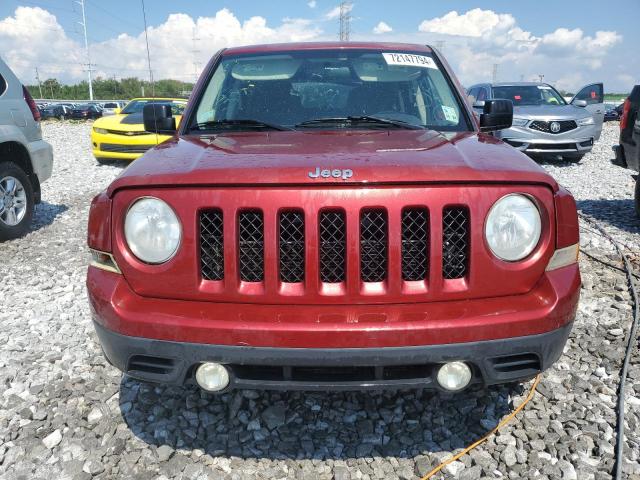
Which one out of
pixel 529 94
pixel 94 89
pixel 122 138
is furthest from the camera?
pixel 94 89

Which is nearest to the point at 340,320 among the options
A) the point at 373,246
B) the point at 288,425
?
the point at 373,246

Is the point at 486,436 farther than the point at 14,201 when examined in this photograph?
No

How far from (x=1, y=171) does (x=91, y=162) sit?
6969 millimetres

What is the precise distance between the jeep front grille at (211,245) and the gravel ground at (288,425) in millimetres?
894

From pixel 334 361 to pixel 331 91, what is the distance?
1.76m

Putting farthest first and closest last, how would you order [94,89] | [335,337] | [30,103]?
[94,89], [30,103], [335,337]

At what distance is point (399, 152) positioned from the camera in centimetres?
198

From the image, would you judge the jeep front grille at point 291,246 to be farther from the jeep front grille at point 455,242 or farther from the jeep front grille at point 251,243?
the jeep front grille at point 455,242

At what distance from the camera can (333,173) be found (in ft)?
5.67

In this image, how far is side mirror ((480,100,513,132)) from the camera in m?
3.09

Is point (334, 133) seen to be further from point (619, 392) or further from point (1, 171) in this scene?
point (1, 171)

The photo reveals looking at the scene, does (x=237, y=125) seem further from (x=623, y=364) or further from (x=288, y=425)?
(x=623, y=364)

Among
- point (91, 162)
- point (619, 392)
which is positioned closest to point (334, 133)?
point (619, 392)

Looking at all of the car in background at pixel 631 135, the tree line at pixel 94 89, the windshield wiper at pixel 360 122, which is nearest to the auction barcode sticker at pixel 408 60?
the windshield wiper at pixel 360 122
